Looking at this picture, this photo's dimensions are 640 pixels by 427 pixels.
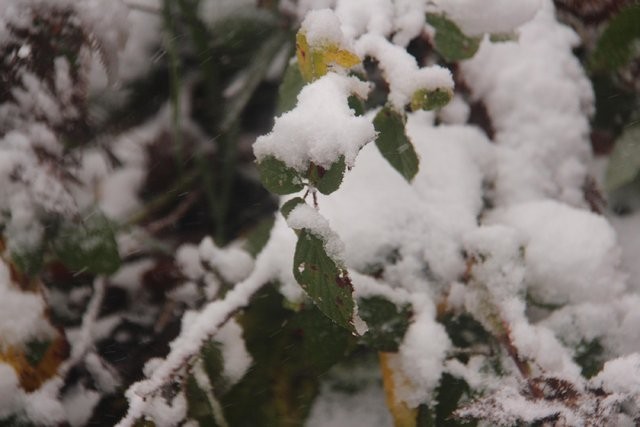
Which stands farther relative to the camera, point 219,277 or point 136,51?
point 136,51

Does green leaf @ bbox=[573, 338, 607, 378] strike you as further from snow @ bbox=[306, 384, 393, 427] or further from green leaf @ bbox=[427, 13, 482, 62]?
green leaf @ bbox=[427, 13, 482, 62]

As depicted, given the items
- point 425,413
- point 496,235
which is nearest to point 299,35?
point 496,235

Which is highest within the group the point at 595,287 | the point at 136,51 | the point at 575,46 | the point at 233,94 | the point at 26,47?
the point at 26,47

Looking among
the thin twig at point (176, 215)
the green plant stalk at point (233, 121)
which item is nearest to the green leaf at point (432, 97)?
the green plant stalk at point (233, 121)

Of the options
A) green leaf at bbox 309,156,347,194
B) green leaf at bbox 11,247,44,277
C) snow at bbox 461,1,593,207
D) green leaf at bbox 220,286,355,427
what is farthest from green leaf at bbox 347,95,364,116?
green leaf at bbox 11,247,44,277

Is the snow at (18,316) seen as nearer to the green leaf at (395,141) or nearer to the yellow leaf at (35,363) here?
the yellow leaf at (35,363)

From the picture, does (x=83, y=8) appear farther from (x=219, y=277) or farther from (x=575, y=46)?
(x=575, y=46)
